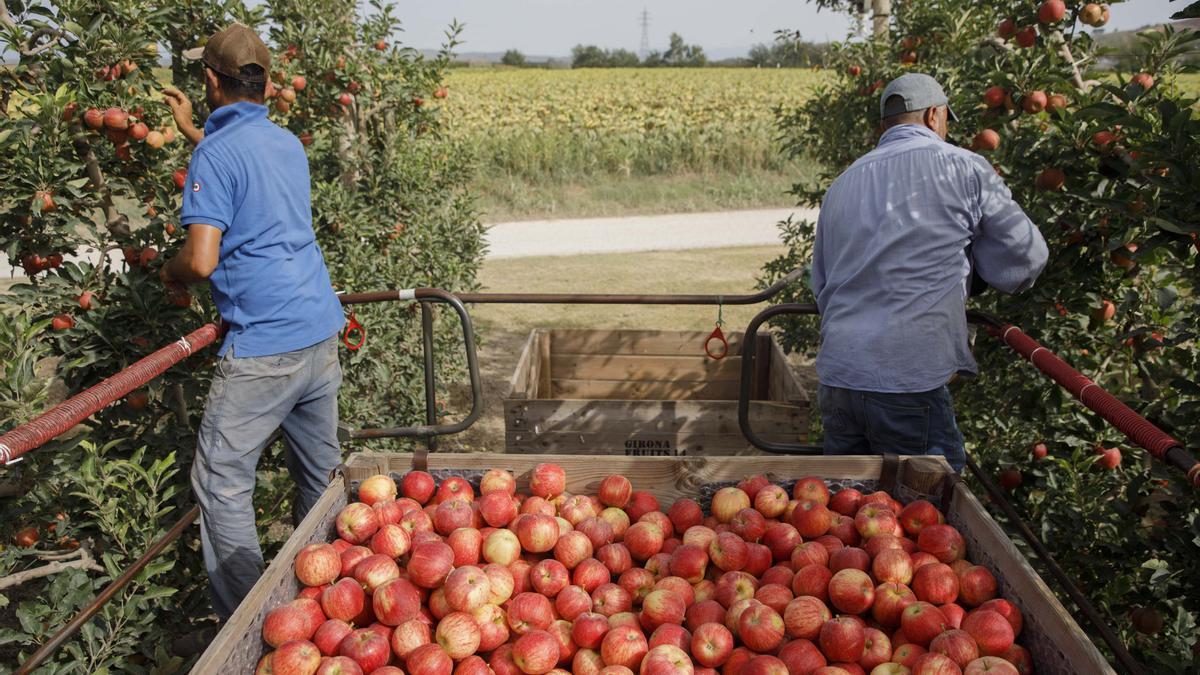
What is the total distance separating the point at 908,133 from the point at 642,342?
9.27 feet

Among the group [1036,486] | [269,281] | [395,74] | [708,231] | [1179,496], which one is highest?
[395,74]

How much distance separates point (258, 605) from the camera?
182cm

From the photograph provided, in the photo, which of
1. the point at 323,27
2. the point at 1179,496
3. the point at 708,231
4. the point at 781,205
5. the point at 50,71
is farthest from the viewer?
the point at 781,205

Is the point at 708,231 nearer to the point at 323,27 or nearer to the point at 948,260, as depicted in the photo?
the point at 323,27

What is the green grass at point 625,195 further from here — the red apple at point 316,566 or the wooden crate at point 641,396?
the red apple at point 316,566

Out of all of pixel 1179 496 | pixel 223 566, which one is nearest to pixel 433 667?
pixel 223 566

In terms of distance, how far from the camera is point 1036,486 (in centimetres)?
351

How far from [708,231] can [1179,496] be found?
1228 centimetres

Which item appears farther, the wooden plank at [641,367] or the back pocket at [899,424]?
the wooden plank at [641,367]

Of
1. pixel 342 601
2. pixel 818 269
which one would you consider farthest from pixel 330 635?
pixel 818 269

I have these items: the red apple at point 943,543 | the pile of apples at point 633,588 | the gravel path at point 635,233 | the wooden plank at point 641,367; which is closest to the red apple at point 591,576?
the pile of apples at point 633,588

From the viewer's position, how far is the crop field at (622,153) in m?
17.0

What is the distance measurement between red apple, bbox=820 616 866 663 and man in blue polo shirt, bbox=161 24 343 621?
6.05 feet

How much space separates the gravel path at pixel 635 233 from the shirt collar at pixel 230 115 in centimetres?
957
